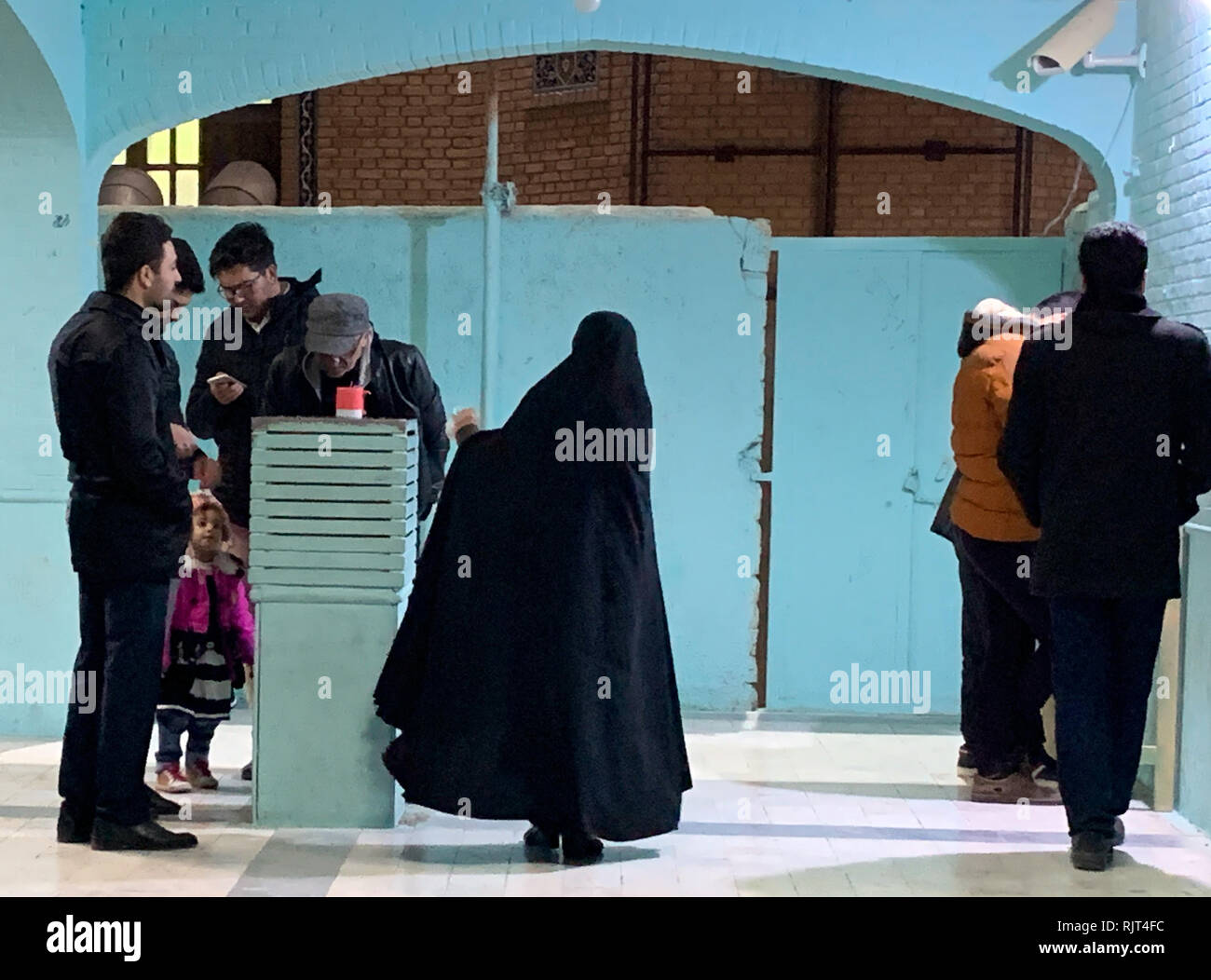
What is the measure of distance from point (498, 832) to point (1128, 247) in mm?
2391

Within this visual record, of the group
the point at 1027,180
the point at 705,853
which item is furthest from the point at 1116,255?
the point at 1027,180

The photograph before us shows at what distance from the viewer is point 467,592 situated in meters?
4.62

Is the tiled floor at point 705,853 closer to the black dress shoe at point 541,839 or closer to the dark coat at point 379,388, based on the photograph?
the black dress shoe at point 541,839

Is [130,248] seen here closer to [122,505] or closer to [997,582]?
[122,505]

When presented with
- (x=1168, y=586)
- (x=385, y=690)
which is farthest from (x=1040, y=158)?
(x=385, y=690)

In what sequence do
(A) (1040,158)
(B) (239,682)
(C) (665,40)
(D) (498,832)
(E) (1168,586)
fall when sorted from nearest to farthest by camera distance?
(E) (1168,586) → (D) (498,832) → (B) (239,682) → (C) (665,40) → (A) (1040,158)

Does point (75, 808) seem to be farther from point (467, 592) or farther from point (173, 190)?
point (173, 190)

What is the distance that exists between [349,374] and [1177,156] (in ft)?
8.89

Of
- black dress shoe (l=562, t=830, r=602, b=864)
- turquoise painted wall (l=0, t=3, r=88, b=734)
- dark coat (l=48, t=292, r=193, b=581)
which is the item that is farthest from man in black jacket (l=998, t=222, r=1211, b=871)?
turquoise painted wall (l=0, t=3, r=88, b=734)

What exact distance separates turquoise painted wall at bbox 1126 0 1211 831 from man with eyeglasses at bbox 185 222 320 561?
272 cm

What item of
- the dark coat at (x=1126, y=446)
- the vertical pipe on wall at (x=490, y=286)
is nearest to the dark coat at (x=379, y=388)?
the vertical pipe on wall at (x=490, y=286)

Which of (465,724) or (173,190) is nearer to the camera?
(465,724)

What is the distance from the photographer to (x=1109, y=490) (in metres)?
4.54

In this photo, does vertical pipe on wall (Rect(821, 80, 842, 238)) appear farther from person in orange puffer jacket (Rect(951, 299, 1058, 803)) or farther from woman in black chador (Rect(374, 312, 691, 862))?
woman in black chador (Rect(374, 312, 691, 862))
